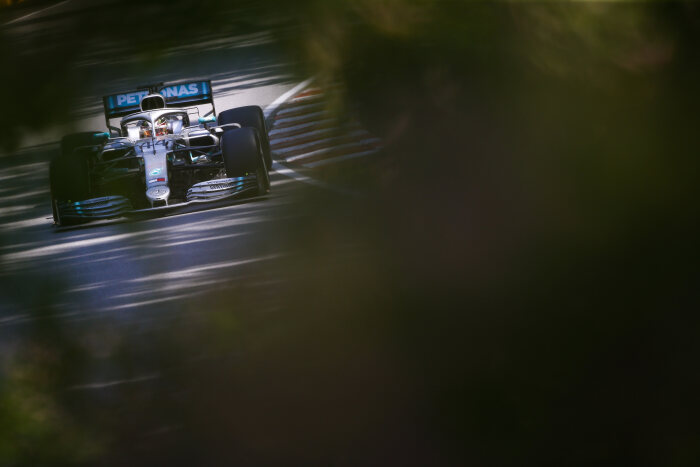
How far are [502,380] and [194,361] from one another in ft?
5.77

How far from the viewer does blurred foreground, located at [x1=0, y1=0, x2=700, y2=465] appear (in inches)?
51.3

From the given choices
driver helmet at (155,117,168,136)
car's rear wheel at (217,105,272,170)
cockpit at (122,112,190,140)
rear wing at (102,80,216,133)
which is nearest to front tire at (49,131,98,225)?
rear wing at (102,80,216,133)

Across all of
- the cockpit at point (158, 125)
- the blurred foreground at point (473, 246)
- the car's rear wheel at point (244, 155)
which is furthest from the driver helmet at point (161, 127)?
the blurred foreground at point (473, 246)

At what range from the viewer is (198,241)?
210 inches

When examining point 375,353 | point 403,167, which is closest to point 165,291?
point 375,353

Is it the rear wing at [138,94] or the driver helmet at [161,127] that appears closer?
the rear wing at [138,94]

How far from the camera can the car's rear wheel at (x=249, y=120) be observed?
581 centimetres

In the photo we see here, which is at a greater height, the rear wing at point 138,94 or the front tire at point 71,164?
the rear wing at point 138,94

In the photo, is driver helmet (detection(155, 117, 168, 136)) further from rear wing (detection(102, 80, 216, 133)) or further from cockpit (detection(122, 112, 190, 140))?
rear wing (detection(102, 80, 216, 133))

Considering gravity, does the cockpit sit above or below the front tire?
above

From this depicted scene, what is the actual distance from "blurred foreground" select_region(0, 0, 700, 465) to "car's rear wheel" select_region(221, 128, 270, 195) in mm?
3288

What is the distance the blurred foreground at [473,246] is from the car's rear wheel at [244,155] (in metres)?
3.29

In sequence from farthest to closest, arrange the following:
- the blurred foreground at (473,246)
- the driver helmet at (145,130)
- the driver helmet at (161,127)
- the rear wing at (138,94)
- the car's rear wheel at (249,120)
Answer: the driver helmet at (161,127) → the driver helmet at (145,130) → the car's rear wheel at (249,120) → the rear wing at (138,94) → the blurred foreground at (473,246)

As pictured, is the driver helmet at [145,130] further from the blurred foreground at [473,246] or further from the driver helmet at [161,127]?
the blurred foreground at [473,246]
